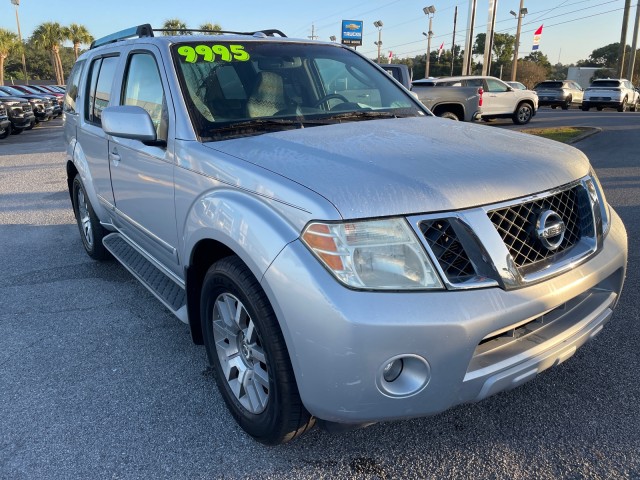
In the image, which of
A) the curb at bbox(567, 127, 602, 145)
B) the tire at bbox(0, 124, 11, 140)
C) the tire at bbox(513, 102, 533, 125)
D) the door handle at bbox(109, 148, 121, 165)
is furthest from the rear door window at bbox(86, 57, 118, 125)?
the tire at bbox(513, 102, 533, 125)

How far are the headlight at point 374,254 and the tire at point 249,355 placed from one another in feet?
1.21

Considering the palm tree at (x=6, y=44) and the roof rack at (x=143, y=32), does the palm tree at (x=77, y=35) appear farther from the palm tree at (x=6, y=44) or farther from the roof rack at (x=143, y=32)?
the roof rack at (x=143, y=32)

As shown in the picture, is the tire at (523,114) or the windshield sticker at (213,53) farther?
the tire at (523,114)

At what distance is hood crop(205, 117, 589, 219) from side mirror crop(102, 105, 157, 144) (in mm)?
380

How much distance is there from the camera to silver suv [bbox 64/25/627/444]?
191cm

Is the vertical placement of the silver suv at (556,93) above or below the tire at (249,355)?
above

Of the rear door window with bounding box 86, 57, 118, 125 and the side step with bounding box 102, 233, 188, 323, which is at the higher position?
the rear door window with bounding box 86, 57, 118, 125

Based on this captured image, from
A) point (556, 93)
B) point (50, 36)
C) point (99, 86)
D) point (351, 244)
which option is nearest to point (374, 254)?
point (351, 244)

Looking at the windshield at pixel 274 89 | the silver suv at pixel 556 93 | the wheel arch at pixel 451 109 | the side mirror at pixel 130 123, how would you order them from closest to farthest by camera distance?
the side mirror at pixel 130 123
the windshield at pixel 274 89
the wheel arch at pixel 451 109
the silver suv at pixel 556 93

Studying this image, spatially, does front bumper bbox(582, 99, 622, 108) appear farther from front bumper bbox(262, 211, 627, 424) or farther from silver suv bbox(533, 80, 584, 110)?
front bumper bbox(262, 211, 627, 424)

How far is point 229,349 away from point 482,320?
1.29 m

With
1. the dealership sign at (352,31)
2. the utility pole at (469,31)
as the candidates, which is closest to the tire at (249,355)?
the utility pole at (469,31)

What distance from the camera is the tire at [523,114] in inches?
728

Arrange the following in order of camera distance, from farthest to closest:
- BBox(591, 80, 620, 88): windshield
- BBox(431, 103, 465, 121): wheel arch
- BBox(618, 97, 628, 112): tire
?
BBox(591, 80, 620, 88): windshield
BBox(618, 97, 628, 112): tire
BBox(431, 103, 465, 121): wheel arch
